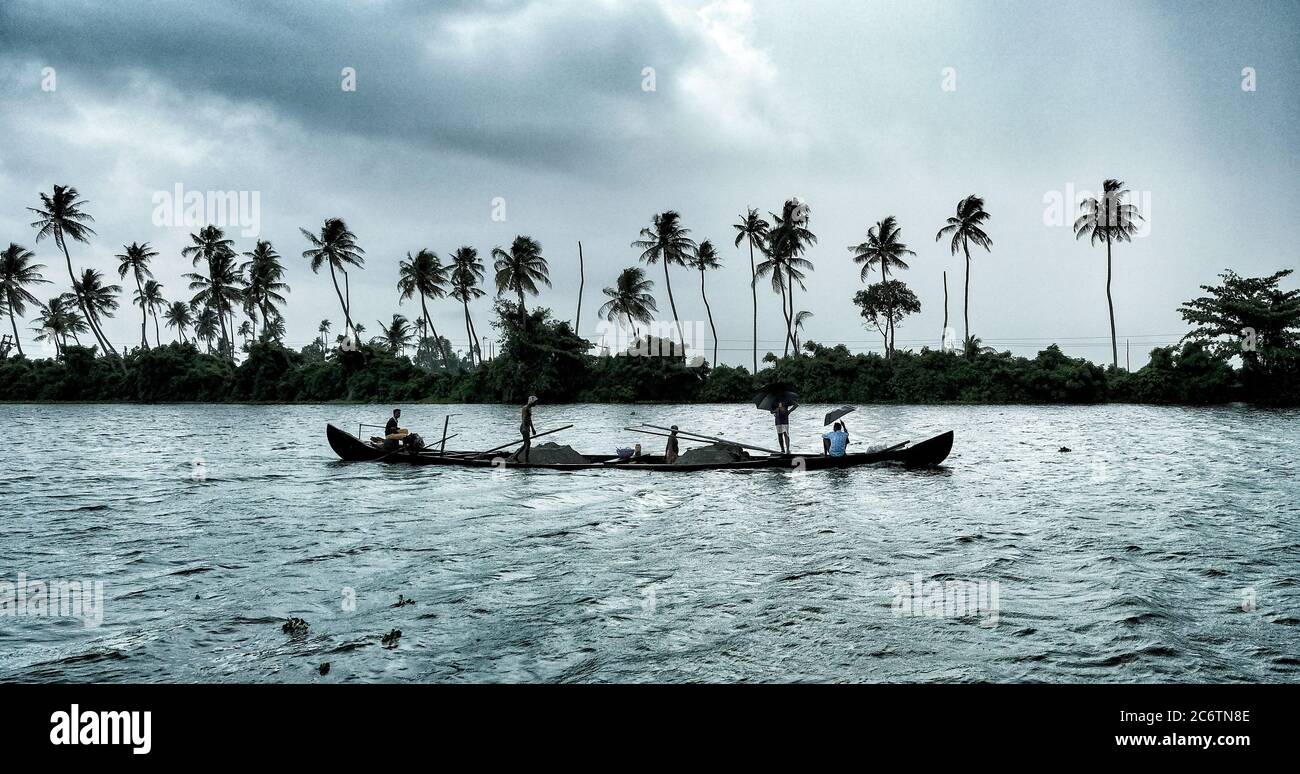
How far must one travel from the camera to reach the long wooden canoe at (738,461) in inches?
782

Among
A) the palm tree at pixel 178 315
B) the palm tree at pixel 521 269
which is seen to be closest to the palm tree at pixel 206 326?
the palm tree at pixel 178 315

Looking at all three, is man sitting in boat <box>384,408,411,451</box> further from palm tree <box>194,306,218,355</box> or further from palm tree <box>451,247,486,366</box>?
palm tree <box>194,306,218,355</box>

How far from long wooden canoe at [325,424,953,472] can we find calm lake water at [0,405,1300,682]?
1.44ft

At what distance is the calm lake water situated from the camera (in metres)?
7.45

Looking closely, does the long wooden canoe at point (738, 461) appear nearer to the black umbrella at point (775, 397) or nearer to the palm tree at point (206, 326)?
the black umbrella at point (775, 397)

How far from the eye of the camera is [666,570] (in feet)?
36.0

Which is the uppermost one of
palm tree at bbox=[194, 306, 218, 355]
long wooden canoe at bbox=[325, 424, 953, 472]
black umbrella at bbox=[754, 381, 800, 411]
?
palm tree at bbox=[194, 306, 218, 355]

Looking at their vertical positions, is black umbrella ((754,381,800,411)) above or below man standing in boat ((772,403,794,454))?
above

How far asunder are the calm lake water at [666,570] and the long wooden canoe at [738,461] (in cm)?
44

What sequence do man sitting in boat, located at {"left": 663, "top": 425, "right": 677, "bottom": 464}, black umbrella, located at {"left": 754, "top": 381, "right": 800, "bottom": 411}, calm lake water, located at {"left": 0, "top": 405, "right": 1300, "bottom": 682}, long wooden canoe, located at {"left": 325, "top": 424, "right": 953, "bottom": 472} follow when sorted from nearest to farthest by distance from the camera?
calm lake water, located at {"left": 0, "top": 405, "right": 1300, "bottom": 682}
long wooden canoe, located at {"left": 325, "top": 424, "right": 953, "bottom": 472}
man sitting in boat, located at {"left": 663, "top": 425, "right": 677, "bottom": 464}
black umbrella, located at {"left": 754, "top": 381, "right": 800, "bottom": 411}

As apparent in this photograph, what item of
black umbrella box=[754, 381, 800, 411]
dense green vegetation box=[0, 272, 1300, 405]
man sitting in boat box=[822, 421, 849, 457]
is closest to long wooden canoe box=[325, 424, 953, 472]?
man sitting in boat box=[822, 421, 849, 457]

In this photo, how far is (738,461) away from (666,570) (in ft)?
31.3
